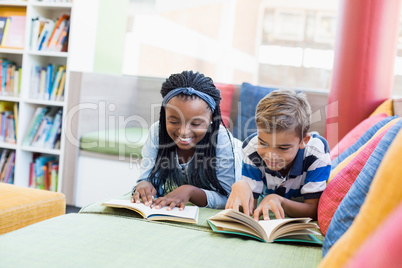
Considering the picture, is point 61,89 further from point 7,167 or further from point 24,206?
point 24,206

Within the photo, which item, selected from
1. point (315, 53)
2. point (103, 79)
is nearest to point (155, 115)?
point (103, 79)

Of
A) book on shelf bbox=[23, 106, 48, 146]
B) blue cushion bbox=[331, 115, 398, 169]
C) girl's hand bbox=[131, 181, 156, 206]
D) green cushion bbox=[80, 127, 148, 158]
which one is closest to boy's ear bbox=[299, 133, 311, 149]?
blue cushion bbox=[331, 115, 398, 169]

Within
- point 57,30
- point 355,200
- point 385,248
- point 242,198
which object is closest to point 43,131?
point 57,30

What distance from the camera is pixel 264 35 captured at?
18.5 feet

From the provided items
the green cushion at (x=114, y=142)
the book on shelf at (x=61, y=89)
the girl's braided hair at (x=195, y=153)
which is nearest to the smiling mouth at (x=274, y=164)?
the girl's braided hair at (x=195, y=153)

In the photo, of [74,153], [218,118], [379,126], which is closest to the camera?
[379,126]

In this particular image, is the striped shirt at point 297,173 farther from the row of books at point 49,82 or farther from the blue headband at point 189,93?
the row of books at point 49,82

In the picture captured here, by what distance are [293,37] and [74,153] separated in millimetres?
3493

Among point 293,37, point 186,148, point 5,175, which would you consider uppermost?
point 293,37

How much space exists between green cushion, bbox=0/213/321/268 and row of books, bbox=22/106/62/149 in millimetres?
1977

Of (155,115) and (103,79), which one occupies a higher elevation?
(103,79)

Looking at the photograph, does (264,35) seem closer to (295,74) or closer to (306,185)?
(295,74)

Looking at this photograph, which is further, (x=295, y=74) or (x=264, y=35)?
(x=264, y=35)

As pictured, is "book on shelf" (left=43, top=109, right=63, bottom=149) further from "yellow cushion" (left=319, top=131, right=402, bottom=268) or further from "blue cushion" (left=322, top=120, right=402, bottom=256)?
"yellow cushion" (left=319, top=131, right=402, bottom=268)
